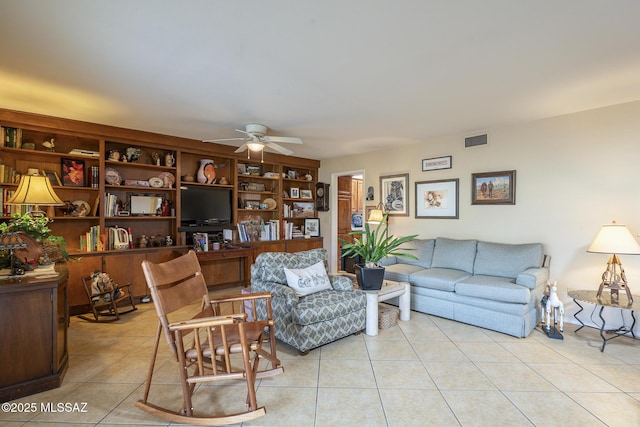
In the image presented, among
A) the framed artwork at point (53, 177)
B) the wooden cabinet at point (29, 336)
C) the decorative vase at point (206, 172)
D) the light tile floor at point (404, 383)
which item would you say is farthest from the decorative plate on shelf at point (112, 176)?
the wooden cabinet at point (29, 336)

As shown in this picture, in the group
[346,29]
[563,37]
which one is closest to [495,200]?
[563,37]

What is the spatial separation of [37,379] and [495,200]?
4.73m

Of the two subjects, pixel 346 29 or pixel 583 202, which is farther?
pixel 583 202

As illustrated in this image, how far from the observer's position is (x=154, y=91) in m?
2.75

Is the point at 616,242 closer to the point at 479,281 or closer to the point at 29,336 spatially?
the point at 479,281

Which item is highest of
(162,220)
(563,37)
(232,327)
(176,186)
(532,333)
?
(563,37)

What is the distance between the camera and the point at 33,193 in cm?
262

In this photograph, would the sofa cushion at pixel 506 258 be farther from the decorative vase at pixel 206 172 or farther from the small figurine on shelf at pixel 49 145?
the small figurine on shelf at pixel 49 145

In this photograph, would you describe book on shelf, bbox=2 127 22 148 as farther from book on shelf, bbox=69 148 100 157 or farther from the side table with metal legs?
the side table with metal legs

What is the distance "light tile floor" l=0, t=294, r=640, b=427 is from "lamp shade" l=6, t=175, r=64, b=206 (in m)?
1.33

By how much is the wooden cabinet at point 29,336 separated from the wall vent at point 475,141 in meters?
4.55

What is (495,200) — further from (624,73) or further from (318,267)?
(318,267)

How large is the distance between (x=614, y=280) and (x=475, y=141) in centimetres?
211

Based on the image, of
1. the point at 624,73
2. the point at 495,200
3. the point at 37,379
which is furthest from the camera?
the point at 495,200
